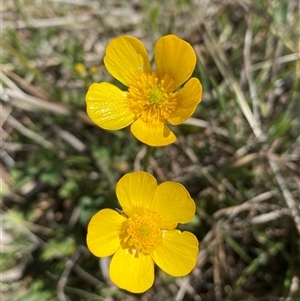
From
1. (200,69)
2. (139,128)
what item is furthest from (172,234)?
(200,69)

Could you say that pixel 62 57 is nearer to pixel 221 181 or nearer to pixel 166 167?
pixel 166 167

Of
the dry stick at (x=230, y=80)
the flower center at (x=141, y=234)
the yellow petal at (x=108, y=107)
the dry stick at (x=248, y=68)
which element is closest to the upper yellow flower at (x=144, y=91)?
the yellow petal at (x=108, y=107)

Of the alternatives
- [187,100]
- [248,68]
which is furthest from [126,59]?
[248,68]

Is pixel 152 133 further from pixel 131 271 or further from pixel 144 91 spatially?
pixel 131 271

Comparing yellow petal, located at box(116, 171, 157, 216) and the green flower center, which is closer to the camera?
yellow petal, located at box(116, 171, 157, 216)

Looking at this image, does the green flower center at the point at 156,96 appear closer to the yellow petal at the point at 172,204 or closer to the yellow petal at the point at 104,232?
the yellow petal at the point at 172,204

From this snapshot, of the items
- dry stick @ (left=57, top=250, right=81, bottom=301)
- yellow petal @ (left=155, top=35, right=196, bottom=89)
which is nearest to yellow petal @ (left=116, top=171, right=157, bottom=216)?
yellow petal @ (left=155, top=35, right=196, bottom=89)

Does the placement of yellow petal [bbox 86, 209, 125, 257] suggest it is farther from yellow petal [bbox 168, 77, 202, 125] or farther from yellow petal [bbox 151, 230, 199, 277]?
yellow petal [bbox 168, 77, 202, 125]
